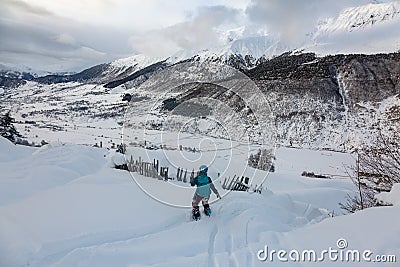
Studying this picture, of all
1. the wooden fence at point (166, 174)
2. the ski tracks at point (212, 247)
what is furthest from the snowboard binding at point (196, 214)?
the wooden fence at point (166, 174)

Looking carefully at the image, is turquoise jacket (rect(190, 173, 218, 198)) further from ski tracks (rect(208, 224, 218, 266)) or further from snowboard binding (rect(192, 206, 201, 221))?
ski tracks (rect(208, 224, 218, 266))

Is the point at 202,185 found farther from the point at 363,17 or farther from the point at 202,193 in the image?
the point at 363,17

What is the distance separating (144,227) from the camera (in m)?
6.53

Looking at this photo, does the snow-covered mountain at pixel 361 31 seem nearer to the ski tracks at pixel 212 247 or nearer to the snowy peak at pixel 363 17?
the snowy peak at pixel 363 17

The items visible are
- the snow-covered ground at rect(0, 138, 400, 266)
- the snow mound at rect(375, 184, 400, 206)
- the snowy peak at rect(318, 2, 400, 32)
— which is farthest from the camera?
the snowy peak at rect(318, 2, 400, 32)

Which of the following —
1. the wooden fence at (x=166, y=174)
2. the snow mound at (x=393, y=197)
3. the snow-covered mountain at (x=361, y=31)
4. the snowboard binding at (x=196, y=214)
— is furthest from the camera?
the snow-covered mountain at (x=361, y=31)

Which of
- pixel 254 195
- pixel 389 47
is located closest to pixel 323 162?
pixel 254 195

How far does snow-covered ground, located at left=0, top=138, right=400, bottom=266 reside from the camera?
497cm

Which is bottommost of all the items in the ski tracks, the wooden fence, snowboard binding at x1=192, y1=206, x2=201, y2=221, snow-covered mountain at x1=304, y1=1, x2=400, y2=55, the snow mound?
the ski tracks

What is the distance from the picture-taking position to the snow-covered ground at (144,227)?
497 cm

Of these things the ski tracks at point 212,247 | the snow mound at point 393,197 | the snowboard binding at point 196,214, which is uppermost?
the snow mound at point 393,197

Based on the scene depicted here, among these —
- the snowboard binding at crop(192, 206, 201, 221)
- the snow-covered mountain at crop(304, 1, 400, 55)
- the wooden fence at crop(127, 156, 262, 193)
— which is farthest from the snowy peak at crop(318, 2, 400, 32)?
the snowboard binding at crop(192, 206, 201, 221)

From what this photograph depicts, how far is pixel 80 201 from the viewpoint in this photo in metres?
7.23

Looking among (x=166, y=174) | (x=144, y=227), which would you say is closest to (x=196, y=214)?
(x=144, y=227)
